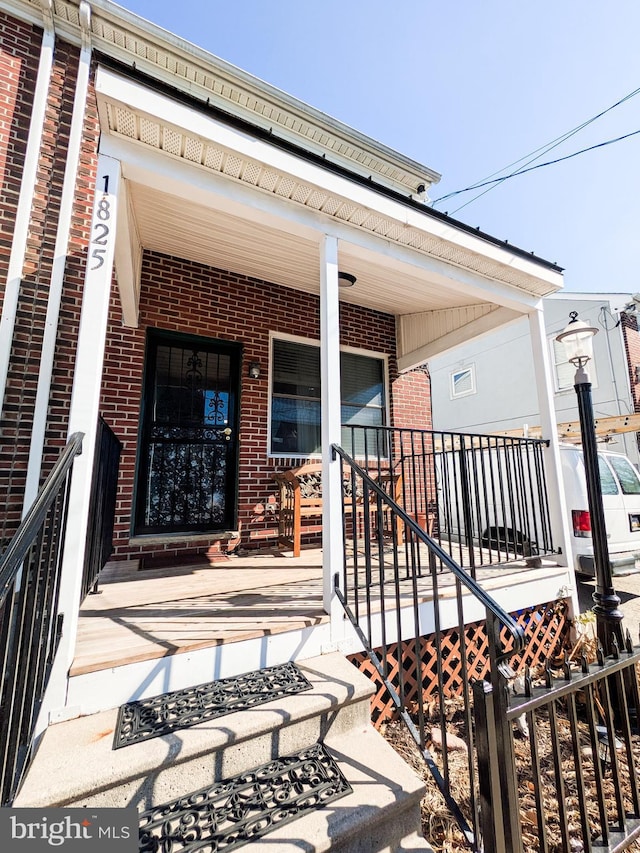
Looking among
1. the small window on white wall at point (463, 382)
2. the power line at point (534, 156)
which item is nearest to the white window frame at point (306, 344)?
the power line at point (534, 156)

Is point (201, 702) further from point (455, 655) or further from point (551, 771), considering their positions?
point (551, 771)

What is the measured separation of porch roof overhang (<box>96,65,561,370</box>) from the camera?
201 cm

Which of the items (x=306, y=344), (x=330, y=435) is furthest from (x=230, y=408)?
(x=330, y=435)

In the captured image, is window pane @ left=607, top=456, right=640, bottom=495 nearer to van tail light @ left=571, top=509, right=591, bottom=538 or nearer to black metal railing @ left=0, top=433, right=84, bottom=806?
van tail light @ left=571, top=509, right=591, bottom=538

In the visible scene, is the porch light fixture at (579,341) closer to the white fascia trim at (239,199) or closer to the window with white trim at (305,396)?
the white fascia trim at (239,199)

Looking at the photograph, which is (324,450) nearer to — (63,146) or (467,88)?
(63,146)

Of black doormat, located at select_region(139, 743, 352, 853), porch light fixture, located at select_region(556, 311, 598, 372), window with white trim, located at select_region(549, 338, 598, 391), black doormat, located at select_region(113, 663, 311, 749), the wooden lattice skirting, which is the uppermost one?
window with white trim, located at select_region(549, 338, 598, 391)

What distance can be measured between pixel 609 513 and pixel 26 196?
6.62 meters

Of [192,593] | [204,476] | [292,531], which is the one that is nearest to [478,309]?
[292,531]

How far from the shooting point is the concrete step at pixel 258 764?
1.21 meters

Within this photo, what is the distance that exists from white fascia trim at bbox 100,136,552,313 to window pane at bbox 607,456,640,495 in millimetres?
3935

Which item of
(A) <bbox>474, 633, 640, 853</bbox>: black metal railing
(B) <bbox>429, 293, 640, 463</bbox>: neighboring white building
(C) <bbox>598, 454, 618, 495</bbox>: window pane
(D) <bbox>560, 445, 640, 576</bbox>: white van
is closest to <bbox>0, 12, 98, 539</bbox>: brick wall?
(A) <bbox>474, 633, 640, 853</bbox>: black metal railing

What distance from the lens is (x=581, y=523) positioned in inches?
173

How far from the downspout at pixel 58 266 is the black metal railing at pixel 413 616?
6.46 ft
